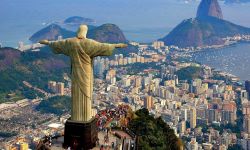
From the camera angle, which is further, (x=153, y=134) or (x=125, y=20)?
(x=125, y=20)

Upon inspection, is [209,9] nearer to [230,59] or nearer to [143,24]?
[143,24]

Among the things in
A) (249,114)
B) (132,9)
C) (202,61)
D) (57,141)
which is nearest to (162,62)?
(202,61)

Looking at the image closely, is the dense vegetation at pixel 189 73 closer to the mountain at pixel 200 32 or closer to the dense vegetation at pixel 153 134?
the mountain at pixel 200 32

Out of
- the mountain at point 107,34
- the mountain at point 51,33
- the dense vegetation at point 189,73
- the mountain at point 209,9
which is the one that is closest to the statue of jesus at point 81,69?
the dense vegetation at point 189,73

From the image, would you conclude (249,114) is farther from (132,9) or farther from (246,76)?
(132,9)

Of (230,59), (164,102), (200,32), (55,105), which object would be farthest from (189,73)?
(200,32)

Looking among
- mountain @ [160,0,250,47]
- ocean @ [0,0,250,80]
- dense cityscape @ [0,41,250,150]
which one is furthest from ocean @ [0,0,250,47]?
dense cityscape @ [0,41,250,150]
